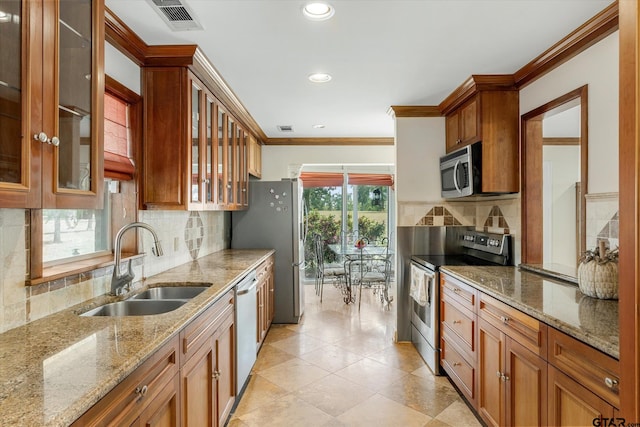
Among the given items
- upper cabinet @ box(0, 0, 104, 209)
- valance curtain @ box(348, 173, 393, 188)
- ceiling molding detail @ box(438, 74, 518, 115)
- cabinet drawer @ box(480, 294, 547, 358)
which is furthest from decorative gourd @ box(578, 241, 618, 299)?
valance curtain @ box(348, 173, 393, 188)

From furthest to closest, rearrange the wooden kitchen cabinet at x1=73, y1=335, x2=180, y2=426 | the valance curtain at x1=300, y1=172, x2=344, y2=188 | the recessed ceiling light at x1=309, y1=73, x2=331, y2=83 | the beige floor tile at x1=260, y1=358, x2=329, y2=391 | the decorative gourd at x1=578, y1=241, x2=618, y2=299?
the valance curtain at x1=300, y1=172, x2=344, y2=188, the beige floor tile at x1=260, y1=358, x2=329, y2=391, the recessed ceiling light at x1=309, y1=73, x2=331, y2=83, the decorative gourd at x1=578, y1=241, x2=618, y2=299, the wooden kitchen cabinet at x1=73, y1=335, x2=180, y2=426

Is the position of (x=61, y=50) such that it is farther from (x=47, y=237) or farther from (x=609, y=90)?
(x=609, y=90)

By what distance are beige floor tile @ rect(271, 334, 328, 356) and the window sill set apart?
1932 millimetres

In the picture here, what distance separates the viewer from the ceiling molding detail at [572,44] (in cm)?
185

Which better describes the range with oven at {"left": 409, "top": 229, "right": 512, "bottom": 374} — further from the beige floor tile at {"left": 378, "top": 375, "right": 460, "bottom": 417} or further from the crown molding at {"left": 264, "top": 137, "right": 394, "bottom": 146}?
the crown molding at {"left": 264, "top": 137, "right": 394, "bottom": 146}

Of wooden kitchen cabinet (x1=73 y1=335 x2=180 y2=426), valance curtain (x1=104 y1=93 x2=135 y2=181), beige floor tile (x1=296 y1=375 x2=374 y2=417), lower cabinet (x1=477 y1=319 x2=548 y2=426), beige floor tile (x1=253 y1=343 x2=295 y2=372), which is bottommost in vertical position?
beige floor tile (x1=296 y1=375 x2=374 y2=417)

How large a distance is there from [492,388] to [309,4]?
91.7 inches

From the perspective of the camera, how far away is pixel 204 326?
1809mm

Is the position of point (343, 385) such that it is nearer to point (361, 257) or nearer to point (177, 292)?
point (177, 292)

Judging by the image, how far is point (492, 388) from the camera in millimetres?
2078

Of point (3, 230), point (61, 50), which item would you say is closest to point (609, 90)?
point (61, 50)

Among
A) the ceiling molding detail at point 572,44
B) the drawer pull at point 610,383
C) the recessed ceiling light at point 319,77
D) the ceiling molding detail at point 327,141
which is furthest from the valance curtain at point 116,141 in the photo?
the ceiling molding detail at point 327,141

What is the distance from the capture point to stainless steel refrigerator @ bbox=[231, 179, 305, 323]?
4.27 metres

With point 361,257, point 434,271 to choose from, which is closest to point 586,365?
point 434,271
